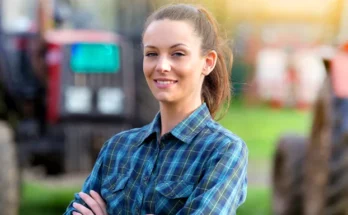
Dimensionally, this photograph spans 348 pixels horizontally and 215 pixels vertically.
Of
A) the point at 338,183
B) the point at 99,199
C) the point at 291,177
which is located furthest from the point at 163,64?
the point at 291,177

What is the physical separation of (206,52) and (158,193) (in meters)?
0.39

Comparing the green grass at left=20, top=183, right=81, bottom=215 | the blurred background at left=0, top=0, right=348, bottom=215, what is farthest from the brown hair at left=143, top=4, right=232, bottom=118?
the green grass at left=20, top=183, right=81, bottom=215

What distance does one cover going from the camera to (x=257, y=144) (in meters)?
13.1

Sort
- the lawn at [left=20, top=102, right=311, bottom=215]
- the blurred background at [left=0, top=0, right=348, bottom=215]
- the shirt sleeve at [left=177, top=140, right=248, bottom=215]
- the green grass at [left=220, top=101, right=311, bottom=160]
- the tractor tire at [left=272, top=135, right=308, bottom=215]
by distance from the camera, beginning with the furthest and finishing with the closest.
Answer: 1. the green grass at [left=220, top=101, right=311, bottom=160]
2. the blurred background at [left=0, top=0, right=348, bottom=215]
3. the lawn at [left=20, top=102, right=311, bottom=215]
4. the tractor tire at [left=272, top=135, right=308, bottom=215]
5. the shirt sleeve at [left=177, top=140, right=248, bottom=215]

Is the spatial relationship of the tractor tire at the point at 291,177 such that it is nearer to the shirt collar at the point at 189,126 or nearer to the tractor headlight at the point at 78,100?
the tractor headlight at the point at 78,100

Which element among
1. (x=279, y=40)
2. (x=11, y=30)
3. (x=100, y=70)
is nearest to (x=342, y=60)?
(x=100, y=70)

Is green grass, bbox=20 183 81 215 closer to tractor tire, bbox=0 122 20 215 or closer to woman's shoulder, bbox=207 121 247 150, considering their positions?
tractor tire, bbox=0 122 20 215

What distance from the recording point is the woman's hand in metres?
2.27

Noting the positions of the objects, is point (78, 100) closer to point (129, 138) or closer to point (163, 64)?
point (129, 138)

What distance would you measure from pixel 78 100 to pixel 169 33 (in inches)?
203

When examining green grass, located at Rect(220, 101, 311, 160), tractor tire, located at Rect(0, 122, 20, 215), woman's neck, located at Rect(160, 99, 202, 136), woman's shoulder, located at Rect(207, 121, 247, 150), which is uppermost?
woman's neck, located at Rect(160, 99, 202, 136)

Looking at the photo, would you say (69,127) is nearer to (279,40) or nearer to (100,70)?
(100,70)

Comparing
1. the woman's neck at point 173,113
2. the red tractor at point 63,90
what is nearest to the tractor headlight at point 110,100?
the red tractor at point 63,90

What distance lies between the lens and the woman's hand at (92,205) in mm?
2271
